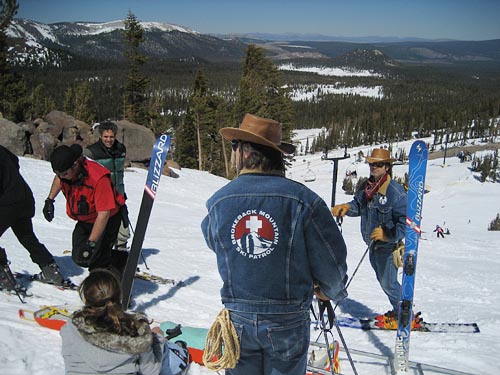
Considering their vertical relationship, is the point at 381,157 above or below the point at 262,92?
below

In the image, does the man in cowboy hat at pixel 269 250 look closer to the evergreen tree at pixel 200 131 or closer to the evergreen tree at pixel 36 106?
the evergreen tree at pixel 200 131

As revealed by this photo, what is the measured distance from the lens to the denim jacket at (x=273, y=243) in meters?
2.38

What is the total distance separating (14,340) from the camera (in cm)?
392

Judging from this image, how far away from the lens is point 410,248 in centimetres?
469

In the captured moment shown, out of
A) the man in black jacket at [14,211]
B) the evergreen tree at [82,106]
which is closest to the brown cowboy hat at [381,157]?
the man in black jacket at [14,211]

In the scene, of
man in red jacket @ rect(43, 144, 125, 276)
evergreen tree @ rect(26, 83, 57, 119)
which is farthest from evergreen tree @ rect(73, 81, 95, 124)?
man in red jacket @ rect(43, 144, 125, 276)

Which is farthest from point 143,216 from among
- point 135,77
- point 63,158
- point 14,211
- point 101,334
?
point 135,77

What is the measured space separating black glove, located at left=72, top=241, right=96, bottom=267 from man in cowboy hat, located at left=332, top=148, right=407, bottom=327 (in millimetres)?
2832

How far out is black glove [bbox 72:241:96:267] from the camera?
441 cm

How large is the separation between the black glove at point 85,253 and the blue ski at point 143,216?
0.60 meters

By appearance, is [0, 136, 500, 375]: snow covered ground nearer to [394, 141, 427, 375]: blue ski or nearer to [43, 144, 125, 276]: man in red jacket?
[394, 141, 427, 375]: blue ski

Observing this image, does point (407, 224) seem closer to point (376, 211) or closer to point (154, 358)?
point (376, 211)

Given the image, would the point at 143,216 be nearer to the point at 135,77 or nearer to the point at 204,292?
the point at 204,292

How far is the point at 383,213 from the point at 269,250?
10.8 ft
